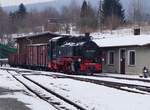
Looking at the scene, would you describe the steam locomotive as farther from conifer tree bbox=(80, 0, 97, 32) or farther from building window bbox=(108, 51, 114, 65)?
conifer tree bbox=(80, 0, 97, 32)

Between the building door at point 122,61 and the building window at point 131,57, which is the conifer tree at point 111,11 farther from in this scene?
the building window at point 131,57

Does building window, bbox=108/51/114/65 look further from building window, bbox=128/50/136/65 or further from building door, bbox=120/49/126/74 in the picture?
building window, bbox=128/50/136/65

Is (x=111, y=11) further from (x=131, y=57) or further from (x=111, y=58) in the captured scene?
(x=131, y=57)

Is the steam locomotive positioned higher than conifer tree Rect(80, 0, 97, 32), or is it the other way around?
conifer tree Rect(80, 0, 97, 32)

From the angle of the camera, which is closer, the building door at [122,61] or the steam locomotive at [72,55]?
the steam locomotive at [72,55]

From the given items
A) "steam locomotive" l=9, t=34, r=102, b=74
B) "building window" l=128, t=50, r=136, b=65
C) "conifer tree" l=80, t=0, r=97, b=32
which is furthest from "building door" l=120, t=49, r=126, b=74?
"conifer tree" l=80, t=0, r=97, b=32

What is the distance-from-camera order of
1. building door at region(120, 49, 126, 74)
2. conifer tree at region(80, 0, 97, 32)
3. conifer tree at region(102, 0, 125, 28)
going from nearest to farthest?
building door at region(120, 49, 126, 74) → conifer tree at region(80, 0, 97, 32) → conifer tree at region(102, 0, 125, 28)

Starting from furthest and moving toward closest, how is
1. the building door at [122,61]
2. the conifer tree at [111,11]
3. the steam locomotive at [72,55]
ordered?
the conifer tree at [111,11], the building door at [122,61], the steam locomotive at [72,55]

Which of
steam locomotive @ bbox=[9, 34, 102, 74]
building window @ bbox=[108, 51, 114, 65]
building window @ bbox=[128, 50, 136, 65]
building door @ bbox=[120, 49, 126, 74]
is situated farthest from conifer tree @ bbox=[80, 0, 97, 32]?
Answer: building window @ bbox=[128, 50, 136, 65]

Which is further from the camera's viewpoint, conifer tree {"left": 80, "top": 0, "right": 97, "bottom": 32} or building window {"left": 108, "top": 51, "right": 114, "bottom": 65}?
conifer tree {"left": 80, "top": 0, "right": 97, "bottom": 32}

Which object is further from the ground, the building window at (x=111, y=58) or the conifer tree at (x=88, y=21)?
the conifer tree at (x=88, y=21)

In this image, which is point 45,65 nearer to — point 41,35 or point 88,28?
point 41,35

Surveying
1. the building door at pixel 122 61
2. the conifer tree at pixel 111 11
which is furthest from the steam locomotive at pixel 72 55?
the conifer tree at pixel 111 11

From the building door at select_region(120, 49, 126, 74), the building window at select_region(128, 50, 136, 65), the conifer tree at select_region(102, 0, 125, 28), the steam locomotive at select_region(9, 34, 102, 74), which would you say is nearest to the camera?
the steam locomotive at select_region(9, 34, 102, 74)
